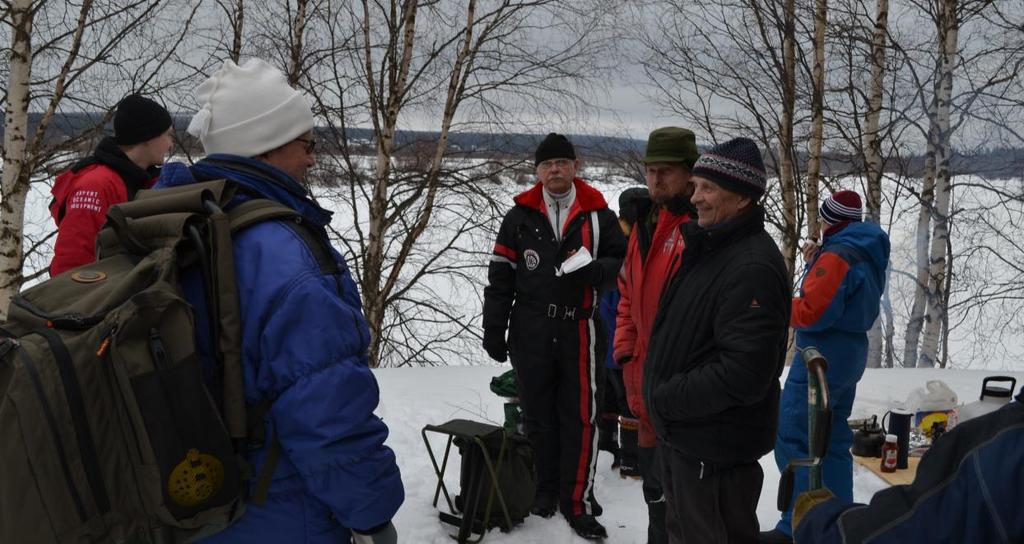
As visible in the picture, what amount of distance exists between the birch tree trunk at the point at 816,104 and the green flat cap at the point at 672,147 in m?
5.73

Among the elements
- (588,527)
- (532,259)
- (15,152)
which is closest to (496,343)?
(532,259)

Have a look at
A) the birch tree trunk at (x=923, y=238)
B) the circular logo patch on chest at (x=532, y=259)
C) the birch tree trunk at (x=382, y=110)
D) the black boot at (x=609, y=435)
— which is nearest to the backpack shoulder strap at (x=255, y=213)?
the circular logo patch on chest at (x=532, y=259)

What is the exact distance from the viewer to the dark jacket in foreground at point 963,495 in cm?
97

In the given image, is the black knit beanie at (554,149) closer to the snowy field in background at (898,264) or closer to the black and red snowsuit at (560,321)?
the black and red snowsuit at (560,321)

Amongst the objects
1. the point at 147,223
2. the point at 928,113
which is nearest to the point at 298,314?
the point at 147,223

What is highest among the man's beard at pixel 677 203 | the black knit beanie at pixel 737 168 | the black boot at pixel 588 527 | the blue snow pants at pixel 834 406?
the black knit beanie at pixel 737 168

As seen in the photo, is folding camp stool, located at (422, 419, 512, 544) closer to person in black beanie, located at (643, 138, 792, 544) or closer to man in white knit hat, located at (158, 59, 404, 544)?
person in black beanie, located at (643, 138, 792, 544)

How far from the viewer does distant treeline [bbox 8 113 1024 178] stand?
8.07m

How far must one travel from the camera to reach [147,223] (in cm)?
158

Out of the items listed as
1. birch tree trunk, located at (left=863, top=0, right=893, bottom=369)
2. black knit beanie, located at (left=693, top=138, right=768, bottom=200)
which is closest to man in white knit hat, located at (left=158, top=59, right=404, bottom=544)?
black knit beanie, located at (left=693, top=138, right=768, bottom=200)

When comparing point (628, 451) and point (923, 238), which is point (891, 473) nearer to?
point (628, 451)

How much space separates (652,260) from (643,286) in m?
0.11

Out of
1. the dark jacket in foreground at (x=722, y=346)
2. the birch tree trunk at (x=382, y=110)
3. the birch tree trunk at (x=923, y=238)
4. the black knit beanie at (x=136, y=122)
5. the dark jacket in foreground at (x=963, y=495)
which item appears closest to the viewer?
the dark jacket in foreground at (x=963, y=495)

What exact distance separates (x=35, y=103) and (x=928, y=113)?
32.2ft
